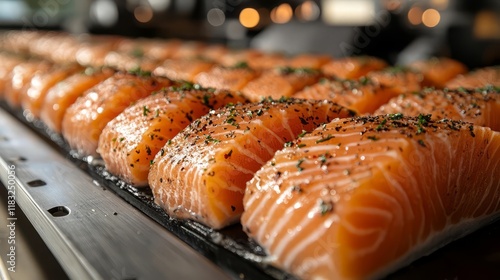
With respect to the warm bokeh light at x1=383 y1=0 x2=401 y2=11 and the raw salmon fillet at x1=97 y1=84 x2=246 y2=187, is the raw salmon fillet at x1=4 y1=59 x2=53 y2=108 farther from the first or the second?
the warm bokeh light at x1=383 y1=0 x2=401 y2=11

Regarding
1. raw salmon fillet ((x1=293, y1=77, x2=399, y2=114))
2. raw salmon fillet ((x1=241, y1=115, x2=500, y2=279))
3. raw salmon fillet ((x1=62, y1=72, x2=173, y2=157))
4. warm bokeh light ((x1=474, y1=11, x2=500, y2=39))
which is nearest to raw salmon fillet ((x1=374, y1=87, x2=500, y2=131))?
raw salmon fillet ((x1=293, y1=77, x2=399, y2=114))

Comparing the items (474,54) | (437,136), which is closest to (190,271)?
(437,136)

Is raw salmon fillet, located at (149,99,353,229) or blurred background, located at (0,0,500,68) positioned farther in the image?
blurred background, located at (0,0,500,68)

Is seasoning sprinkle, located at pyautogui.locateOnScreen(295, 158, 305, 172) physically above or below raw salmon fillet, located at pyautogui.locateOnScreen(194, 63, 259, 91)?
above

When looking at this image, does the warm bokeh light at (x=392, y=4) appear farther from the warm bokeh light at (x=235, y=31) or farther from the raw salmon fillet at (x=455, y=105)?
the raw salmon fillet at (x=455, y=105)

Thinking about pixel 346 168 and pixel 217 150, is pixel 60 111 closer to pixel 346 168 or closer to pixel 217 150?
pixel 217 150

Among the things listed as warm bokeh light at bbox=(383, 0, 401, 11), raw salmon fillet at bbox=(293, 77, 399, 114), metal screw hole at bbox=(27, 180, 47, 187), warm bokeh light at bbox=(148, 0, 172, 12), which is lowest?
metal screw hole at bbox=(27, 180, 47, 187)

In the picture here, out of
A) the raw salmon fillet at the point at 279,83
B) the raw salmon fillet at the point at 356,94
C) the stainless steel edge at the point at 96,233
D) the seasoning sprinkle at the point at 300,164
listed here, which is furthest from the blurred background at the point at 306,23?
the seasoning sprinkle at the point at 300,164
